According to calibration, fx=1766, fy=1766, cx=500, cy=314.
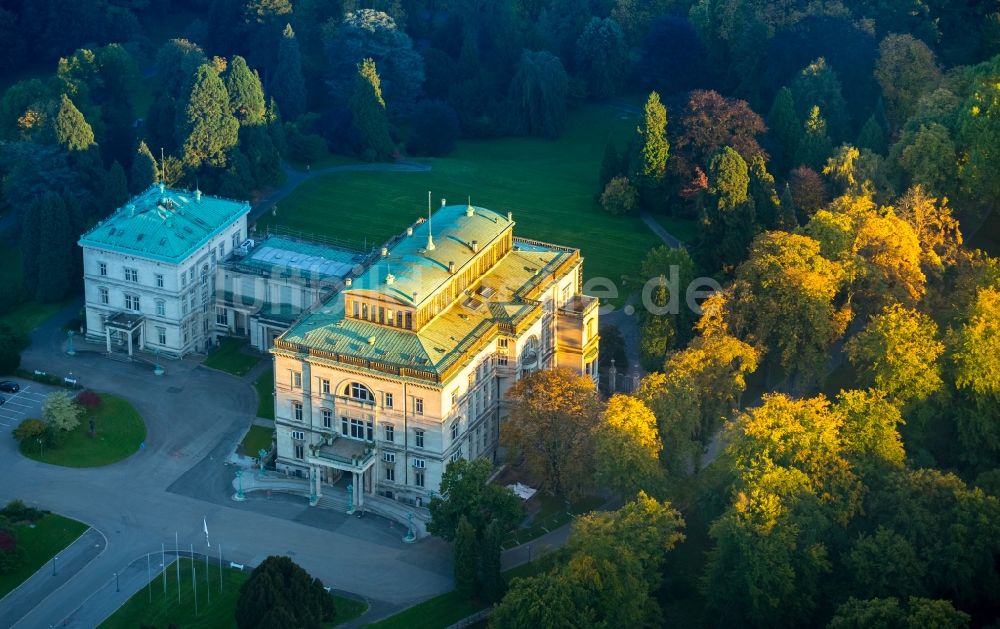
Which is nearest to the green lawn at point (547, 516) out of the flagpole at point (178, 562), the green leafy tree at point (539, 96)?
the flagpole at point (178, 562)

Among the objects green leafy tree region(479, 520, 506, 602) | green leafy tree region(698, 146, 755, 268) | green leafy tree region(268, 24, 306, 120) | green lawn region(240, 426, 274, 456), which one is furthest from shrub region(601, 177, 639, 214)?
green leafy tree region(479, 520, 506, 602)

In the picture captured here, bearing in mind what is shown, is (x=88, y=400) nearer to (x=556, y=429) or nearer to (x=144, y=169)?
(x=144, y=169)

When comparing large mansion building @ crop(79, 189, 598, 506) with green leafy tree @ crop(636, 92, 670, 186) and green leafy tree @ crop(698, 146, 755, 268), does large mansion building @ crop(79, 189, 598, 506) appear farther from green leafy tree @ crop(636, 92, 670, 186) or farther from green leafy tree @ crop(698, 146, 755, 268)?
Answer: green leafy tree @ crop(636, 92, 670, 186)

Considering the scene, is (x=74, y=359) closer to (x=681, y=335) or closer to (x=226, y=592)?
(x=226, y=592)

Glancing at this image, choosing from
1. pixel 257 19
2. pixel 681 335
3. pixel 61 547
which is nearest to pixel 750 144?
pixel 681 335

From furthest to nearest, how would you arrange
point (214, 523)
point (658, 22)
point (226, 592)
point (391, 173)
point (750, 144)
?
point (658, 22)
point (391, 173)
point (750, 144)
point (214, 523)
point (226, 592)
